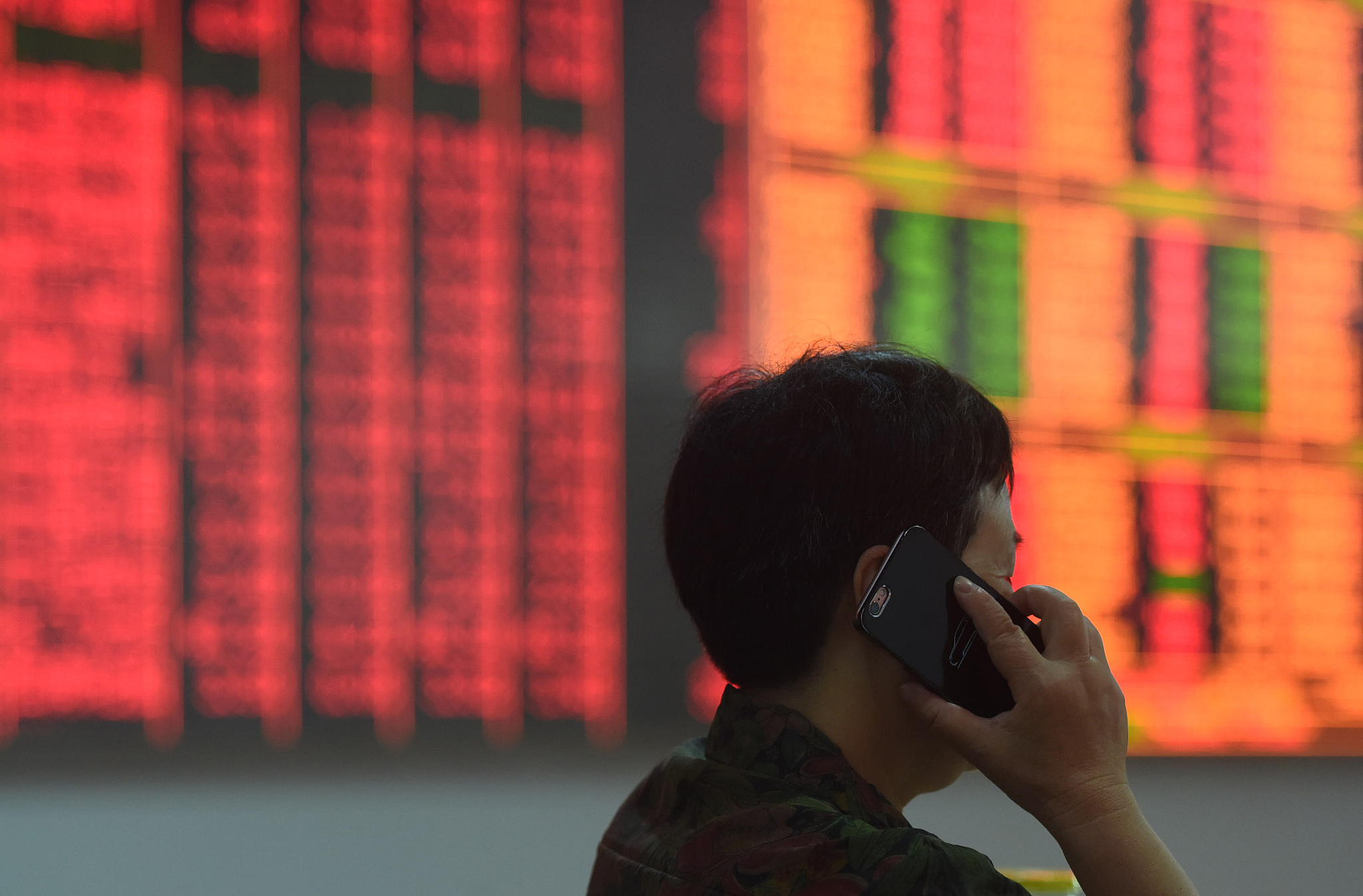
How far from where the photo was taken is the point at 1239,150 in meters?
1.57

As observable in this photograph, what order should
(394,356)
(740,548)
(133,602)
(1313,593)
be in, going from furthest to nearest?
1. (1313,593)
2. (394,356)
3. (133,602)
4. (740,548)

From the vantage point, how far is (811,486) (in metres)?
0.57

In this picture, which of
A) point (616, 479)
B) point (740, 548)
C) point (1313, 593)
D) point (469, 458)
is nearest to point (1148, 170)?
point (1313, 593)

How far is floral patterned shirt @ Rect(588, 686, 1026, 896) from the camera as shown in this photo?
476 millimetres

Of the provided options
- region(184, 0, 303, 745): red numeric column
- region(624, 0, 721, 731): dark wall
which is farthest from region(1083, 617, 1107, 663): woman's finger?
region(184, 0, 303, 745): red numeric column

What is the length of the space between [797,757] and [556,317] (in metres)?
0.79

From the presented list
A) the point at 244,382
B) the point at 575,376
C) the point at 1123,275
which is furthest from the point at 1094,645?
the point at 1123,275

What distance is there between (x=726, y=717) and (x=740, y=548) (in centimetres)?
9

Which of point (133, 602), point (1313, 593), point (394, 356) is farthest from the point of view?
point (1313, 593)

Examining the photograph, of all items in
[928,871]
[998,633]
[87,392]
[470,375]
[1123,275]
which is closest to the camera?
[928,871]

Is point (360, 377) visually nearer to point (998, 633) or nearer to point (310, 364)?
point (310, 364)

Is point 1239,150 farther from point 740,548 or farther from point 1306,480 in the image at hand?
point 740,548

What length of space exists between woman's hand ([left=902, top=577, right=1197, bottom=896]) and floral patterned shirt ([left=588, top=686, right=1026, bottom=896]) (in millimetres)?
58

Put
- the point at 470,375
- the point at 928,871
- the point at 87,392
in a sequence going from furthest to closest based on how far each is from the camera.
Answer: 1. the point at 470,375
2. the point at 87,392
3. the point at 928,871
